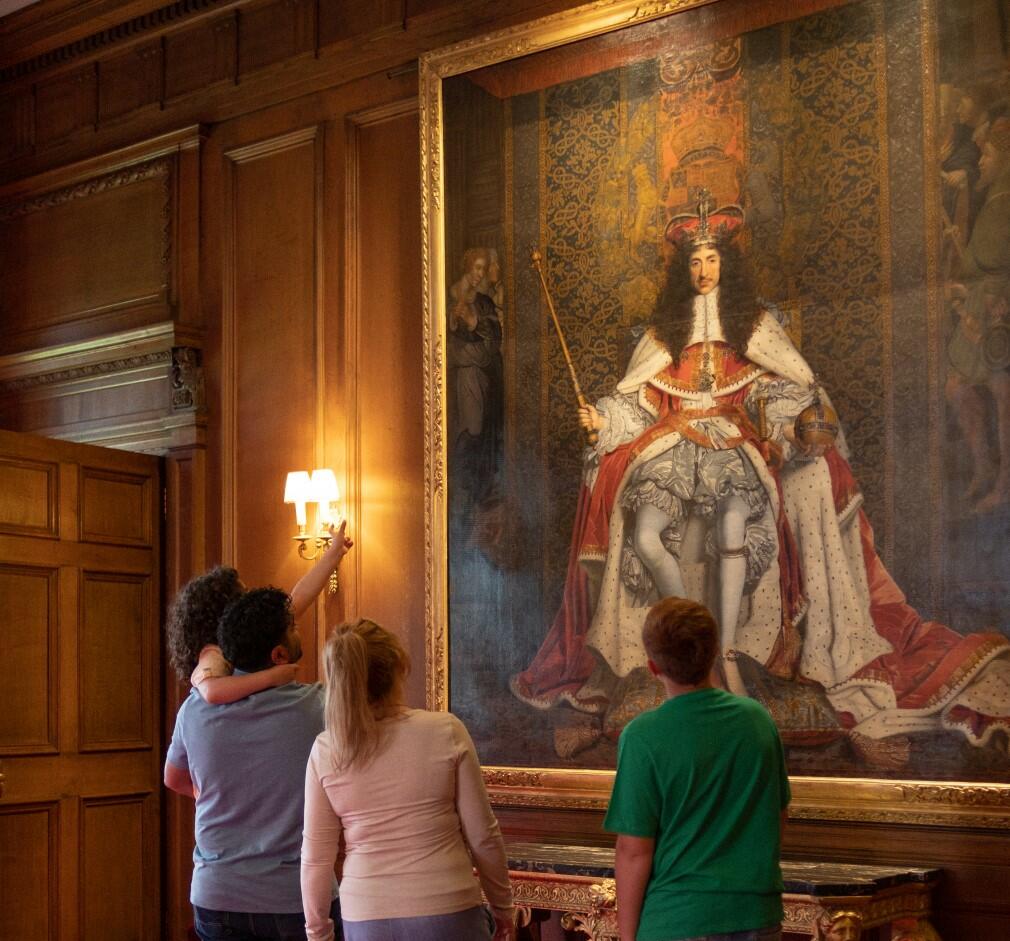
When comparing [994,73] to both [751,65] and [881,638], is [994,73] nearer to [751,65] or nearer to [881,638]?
[751,65]

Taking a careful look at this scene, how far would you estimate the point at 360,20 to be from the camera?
731 centimetres

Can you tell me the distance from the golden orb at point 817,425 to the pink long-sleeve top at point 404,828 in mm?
2644

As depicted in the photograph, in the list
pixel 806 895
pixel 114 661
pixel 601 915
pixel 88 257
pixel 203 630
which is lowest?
pixel 601 915

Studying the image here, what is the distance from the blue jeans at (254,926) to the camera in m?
3.59

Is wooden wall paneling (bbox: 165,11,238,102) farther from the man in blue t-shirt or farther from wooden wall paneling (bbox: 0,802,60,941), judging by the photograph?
the man in blue t-shirt

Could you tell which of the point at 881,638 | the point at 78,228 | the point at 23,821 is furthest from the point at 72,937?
the point at 881,638

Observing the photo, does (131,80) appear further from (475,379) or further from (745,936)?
(745,936)

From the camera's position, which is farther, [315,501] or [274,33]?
[274,33]

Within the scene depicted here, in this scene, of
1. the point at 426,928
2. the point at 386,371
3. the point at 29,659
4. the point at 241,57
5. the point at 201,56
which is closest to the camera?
the point at 426,928

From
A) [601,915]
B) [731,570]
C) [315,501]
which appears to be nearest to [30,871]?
[315,501]

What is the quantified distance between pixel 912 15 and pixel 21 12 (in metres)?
5.27

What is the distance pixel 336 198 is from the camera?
288 inches

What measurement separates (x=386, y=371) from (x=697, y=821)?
4034 mm

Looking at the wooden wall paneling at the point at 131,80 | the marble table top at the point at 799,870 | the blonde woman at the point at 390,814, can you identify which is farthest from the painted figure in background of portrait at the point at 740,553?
the wooden wall paneling at the point at 131,80
